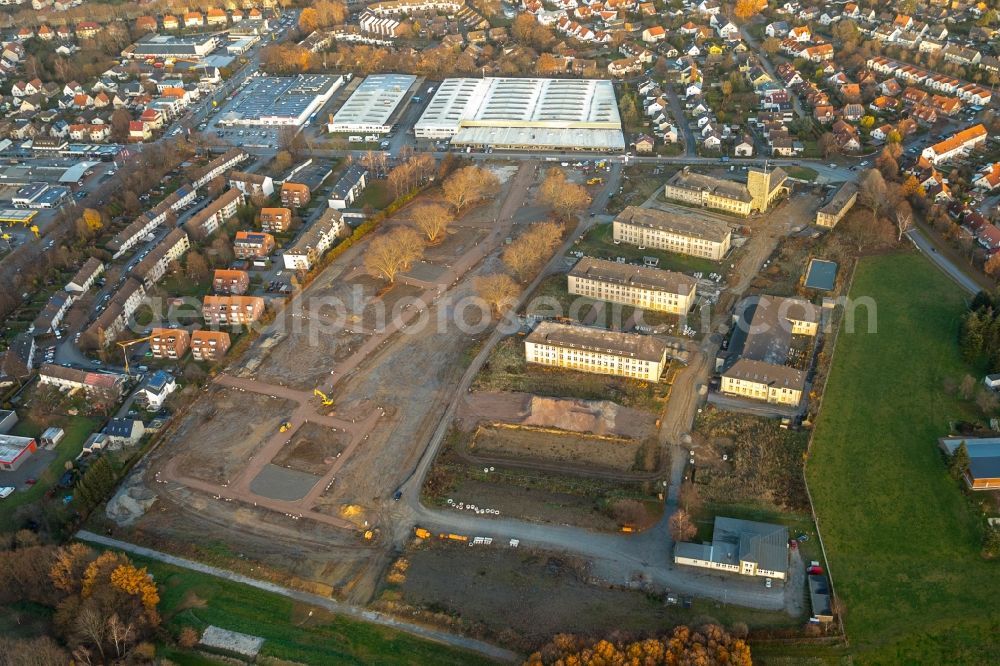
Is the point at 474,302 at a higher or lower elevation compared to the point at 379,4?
lower

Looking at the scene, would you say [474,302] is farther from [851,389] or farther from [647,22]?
[647,22]

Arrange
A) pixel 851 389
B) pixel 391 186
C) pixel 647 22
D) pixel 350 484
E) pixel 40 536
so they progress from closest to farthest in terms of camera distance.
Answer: pixel 40 536 → pixel 350 484 → pixel 851 389 → pixel 391 186 → pixel 647 22

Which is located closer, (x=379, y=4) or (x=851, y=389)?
(x=851, y=389)

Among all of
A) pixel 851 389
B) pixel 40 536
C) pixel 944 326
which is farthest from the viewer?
pixel 944 326

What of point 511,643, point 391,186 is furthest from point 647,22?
point 511,643

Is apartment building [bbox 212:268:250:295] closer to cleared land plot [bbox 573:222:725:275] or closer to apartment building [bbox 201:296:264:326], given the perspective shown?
apartment building [bbox 201:296:264:326]

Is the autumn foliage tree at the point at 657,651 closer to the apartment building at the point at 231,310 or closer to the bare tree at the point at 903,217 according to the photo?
the apartment building at the point at 231,310
